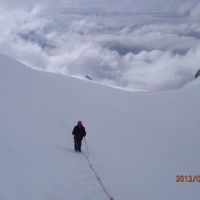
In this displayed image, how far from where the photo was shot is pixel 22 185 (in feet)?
26.3

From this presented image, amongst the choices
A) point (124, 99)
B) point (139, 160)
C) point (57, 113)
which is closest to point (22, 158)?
point (139, 160)

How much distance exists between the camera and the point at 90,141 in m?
18.6

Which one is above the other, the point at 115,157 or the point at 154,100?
the point at 154,100

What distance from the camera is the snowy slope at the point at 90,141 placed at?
9.37 meters

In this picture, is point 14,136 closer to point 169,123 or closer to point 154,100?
point 169,123

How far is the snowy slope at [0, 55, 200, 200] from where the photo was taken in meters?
9.37

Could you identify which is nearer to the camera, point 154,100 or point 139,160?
point 139,160

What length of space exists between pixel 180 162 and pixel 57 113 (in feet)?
35.0

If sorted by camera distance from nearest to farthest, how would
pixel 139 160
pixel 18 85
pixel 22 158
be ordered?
1. pixel 22 158
2. pixel 139 160
3. pixel 18 85

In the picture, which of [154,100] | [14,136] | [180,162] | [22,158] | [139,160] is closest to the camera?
[22,158]
